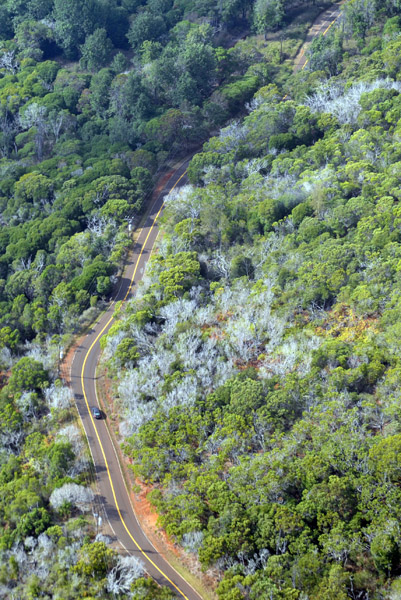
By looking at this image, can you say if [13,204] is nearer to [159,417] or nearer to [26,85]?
[26,85]

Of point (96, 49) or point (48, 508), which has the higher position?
point (96, 49)

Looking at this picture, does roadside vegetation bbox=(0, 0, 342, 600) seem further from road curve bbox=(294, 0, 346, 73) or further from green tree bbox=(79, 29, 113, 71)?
road curve bbox=(294, 0, 346, 73)

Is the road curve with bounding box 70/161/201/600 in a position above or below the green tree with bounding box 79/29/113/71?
below

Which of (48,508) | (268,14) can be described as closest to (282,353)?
(48,508)

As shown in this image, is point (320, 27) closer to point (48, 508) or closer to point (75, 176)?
point (75, 176)

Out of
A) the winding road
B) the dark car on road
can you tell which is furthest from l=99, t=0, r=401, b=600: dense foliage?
the dark car on road

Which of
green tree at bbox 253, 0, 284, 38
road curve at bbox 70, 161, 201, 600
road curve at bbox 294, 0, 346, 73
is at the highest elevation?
green tree at bbox 253, 0, 284, 38
